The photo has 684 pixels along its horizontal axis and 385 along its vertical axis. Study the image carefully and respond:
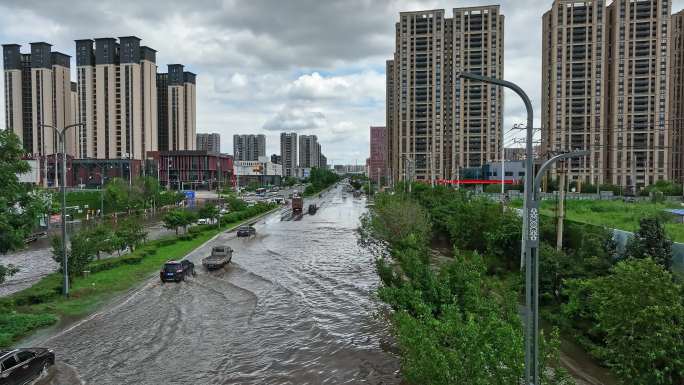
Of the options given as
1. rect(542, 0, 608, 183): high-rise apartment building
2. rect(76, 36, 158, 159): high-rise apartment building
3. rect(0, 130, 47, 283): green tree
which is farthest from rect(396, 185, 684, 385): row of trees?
rect(76, 36, 158, 159): high-rise apartment building

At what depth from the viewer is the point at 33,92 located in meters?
146

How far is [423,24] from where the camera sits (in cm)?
14288

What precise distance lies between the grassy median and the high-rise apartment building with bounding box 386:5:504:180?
114041mm

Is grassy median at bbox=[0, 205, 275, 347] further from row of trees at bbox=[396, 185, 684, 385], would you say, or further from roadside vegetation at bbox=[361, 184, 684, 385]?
row of trees at bbox=[396, 185, 684, 385]

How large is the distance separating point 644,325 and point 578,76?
123287 millimetres

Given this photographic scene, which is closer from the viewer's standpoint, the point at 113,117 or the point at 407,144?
the point at 113,117

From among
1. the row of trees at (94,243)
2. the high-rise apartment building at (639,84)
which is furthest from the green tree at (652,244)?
the high-rise apartment building at (639,84)

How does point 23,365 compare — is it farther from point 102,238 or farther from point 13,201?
point 102,238

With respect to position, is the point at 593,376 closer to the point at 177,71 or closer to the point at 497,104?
the point at 497,104

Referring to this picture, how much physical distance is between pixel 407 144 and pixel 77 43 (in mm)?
98484

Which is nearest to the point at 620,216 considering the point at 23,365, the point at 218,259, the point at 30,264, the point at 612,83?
the point at 218,259

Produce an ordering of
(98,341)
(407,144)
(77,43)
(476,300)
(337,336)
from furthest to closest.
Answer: (407,144) < (77,43) < (337,336) < (98,341) < (476,300)

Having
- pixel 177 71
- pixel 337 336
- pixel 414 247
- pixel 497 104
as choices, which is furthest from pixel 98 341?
pixel 177 71

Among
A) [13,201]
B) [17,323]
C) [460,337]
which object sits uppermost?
[13,201]
